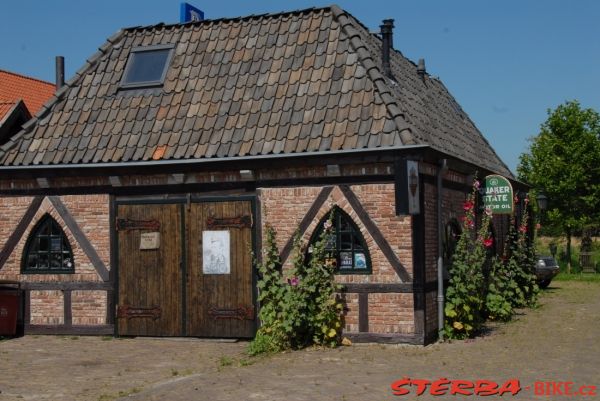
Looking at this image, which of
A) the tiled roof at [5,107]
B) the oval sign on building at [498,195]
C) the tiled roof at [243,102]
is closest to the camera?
the tiled roof at [243,102]

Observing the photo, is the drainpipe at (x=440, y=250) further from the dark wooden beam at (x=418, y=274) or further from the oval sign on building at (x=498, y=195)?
the oval sign on building at (x=498, y=195)

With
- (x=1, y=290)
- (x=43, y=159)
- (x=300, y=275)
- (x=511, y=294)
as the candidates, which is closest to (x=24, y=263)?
(x=1, y=290)

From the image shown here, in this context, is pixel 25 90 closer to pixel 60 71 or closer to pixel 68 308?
pixel 60 71

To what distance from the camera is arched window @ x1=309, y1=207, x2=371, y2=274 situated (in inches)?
Result: 504

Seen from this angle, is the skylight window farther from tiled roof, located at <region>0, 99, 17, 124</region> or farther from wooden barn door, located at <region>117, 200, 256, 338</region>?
tiled roof, located at <region>0, 99, 17, 124</region>

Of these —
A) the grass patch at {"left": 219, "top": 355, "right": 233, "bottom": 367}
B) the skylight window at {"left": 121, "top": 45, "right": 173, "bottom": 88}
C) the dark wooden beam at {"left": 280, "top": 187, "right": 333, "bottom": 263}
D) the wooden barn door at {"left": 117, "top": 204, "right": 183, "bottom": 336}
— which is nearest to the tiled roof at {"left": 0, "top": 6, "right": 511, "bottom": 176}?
the skylight window at {"left": 121, "top": 45, "right": 173, "bottom": 88}

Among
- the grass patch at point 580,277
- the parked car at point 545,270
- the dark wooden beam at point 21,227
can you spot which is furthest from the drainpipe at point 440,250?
the grass patch at point 580,277

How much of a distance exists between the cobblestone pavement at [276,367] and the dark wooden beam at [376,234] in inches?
46.0

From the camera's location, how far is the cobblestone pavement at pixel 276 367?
30.0 ft

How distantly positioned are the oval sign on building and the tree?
21.0m

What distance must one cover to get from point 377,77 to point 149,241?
15.7 feet

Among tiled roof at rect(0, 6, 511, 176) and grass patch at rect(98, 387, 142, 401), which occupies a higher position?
tiled roof at rect(0, 6, 511, 176)

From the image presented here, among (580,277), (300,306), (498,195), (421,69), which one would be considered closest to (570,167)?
(580,277)

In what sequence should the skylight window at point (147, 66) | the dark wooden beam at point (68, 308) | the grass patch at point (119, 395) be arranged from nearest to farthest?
1. the grass patch at point (119, 395)
2. the dark wooden beam at point (68, 308)
3. the skylight window at point (147, 66)
